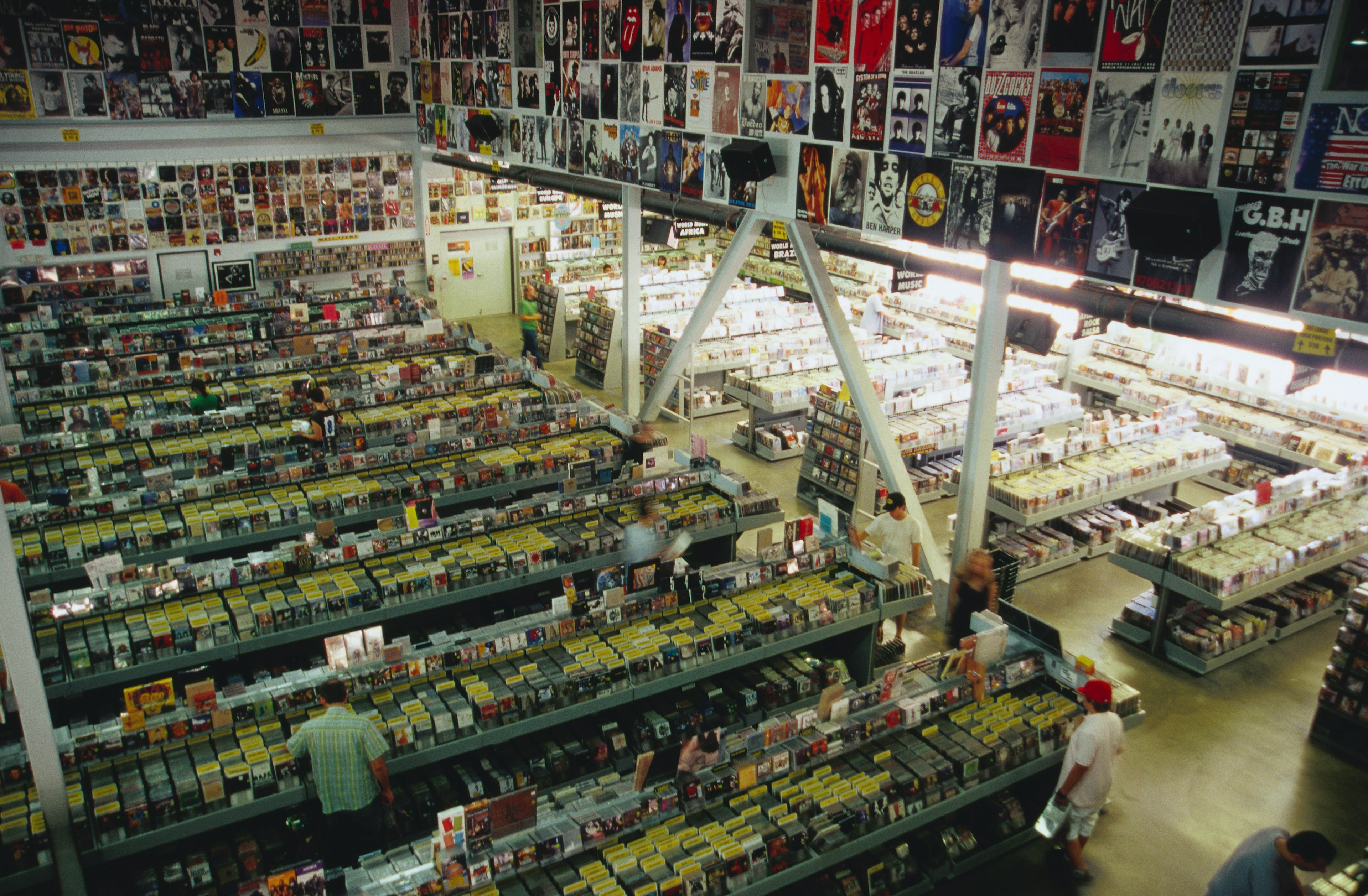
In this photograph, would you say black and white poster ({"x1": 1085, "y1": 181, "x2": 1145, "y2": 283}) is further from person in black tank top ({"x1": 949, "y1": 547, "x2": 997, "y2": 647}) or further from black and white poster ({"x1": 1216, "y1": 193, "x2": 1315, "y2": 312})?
person in black tank top ({"x1": 949, "y1": 547, "x2": 997, "y2": 647})

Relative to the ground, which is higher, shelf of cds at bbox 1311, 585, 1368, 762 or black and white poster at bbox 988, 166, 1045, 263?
black and white poster at bbox 988, 166, 1045, 263

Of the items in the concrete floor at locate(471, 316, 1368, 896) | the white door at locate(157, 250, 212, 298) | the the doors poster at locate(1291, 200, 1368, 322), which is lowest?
the concrete floor at locate(471, 316, 1368, 896)

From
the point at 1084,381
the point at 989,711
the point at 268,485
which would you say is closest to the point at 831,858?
the point at 989,711

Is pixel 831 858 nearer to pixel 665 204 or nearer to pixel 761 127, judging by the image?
pixel 761 127

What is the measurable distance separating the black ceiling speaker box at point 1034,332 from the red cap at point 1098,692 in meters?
3.71

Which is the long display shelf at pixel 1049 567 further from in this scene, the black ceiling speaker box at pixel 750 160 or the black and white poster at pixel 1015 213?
the black ceiling speaker box at pixel 750 160

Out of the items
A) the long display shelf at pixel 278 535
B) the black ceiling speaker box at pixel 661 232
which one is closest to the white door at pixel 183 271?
the black ceiling speaker box at pixel 661 232

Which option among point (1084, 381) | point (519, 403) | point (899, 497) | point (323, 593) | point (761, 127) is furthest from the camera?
point (1084, 381)

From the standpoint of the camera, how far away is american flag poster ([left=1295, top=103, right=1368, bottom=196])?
5.29m

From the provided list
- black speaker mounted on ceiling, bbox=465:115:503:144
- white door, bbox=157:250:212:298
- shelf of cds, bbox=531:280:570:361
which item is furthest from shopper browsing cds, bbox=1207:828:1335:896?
white door, bbox=157:250:212:298

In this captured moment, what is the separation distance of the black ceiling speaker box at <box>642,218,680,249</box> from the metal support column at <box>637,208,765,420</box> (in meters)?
0.42

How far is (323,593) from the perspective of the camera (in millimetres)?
6941

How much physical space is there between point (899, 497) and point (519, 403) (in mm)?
4420

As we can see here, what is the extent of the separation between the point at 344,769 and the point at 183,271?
14.2 metres
